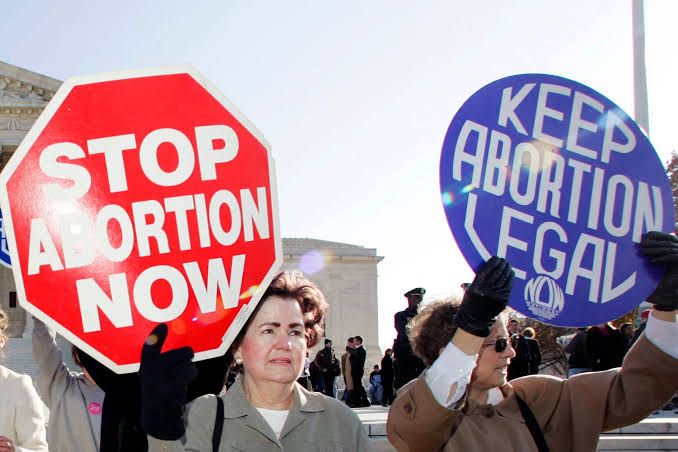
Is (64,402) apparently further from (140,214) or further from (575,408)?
(575,408)

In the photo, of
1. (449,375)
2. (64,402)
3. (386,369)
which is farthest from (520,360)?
(449,375)

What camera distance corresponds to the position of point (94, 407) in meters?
3.78

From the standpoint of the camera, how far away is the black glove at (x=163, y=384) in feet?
6.58

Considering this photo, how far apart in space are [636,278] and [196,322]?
1.45 m

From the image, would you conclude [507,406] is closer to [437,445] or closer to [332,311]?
[437,445]

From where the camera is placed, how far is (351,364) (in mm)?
17703

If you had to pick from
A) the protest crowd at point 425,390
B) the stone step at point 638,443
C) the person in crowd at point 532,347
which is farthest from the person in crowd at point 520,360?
the protest crowd at point 425,390

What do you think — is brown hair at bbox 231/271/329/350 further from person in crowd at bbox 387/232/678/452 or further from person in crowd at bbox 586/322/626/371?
person in crowd at bbox 586/322/626/371

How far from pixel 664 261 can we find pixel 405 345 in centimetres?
638

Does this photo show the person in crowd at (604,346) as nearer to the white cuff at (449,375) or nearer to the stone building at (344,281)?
the white cuff at (449,375)

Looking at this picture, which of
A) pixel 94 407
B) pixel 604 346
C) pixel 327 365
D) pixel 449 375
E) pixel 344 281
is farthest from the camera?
pixel 344 281

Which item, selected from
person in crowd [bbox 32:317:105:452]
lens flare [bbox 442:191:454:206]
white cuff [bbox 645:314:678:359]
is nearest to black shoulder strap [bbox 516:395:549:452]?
white cuff [bbox 645:314:678:359]

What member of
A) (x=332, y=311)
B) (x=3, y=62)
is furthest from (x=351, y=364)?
(x=332, y=311)

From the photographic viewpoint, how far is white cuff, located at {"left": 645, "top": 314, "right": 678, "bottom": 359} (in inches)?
105
